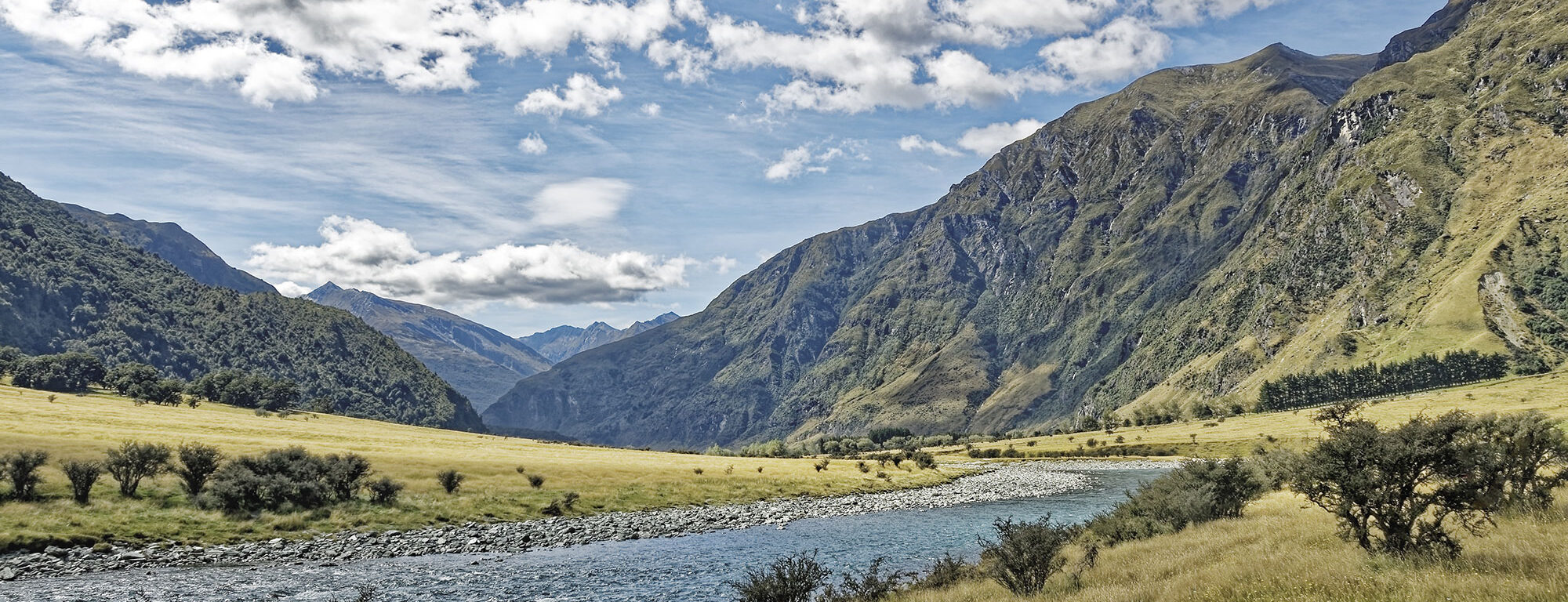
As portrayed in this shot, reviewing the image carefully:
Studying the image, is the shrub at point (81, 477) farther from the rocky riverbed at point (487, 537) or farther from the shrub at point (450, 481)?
the shrub at point (450, 481)

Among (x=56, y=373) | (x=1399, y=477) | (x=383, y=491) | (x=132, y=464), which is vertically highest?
(x=56, y=373)

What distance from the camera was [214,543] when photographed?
135ft

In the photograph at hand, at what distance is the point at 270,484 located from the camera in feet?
165

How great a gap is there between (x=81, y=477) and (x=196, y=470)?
20.0 feet

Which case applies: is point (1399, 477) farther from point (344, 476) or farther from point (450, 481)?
point (450, 481)

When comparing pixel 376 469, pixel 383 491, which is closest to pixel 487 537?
pixel 383 491

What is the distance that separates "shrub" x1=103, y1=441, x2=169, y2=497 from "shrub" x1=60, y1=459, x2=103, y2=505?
2.03m

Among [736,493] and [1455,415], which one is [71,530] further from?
[1455,415]

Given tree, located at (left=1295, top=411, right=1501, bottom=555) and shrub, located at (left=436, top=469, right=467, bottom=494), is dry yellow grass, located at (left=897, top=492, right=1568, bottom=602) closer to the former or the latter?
tree, located at (left=1295, top=411, right=1501, bottom=555)

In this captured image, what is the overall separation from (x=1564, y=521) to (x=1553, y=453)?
837 centimetres

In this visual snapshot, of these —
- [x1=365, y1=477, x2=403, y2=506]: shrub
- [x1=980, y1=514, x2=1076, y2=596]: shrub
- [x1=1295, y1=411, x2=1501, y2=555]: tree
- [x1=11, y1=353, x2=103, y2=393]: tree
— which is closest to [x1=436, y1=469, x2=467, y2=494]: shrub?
[x1=365, y1=477, x2=403, y2=506]: shrub

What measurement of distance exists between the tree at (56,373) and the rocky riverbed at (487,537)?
176345 millimetres

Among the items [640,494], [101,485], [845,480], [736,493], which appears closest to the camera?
[101,485]

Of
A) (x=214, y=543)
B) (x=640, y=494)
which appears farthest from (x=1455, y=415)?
(x=640, y=494)
